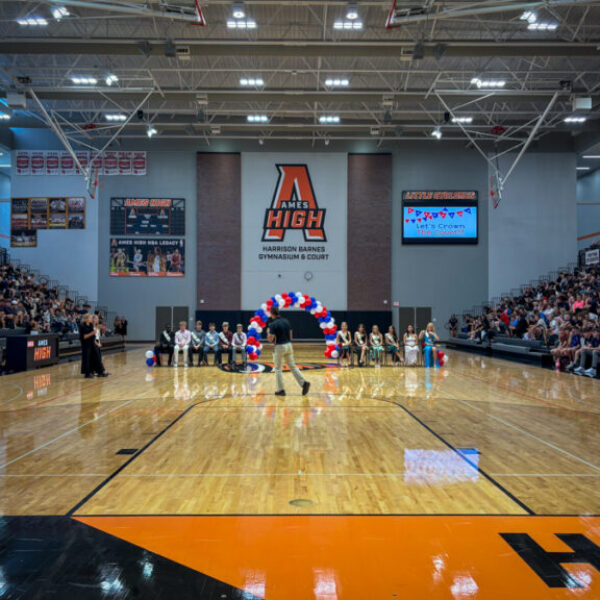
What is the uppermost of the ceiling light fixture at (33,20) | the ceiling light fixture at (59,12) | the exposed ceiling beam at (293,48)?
the ceiling light fixture at (59,12)

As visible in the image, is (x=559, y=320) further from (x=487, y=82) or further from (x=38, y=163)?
(x=38, y=163)

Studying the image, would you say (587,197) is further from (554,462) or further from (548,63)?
(554,462)

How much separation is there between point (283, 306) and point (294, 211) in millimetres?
12468

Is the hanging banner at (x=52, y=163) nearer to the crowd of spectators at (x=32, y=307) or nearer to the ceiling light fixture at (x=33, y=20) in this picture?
the crowd of spectators at (x=32, y=307)

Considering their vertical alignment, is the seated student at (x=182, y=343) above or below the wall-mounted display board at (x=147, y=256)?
below

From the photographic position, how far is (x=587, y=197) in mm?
34594

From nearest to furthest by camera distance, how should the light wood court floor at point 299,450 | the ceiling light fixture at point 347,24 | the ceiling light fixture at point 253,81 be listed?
the light wood court floor at point 299,450
the ceiling light fixture at point 347,24
the ceiling light fixture at point 253,81

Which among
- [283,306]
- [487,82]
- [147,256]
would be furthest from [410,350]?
Answer: [147,256]

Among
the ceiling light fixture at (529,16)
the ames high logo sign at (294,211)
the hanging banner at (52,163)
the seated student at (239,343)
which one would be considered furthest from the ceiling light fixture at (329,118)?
the hanging banner at (52,163)

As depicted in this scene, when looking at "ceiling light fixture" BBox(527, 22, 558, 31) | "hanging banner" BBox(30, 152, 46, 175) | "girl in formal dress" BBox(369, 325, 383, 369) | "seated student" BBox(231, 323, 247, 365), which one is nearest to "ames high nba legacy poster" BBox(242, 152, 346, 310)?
"hanging banner" BBox(30, 152, 46, 175)

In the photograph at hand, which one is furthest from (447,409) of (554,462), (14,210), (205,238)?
(14,210)

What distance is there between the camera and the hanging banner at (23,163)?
96.4ft

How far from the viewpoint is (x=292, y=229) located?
2975cm

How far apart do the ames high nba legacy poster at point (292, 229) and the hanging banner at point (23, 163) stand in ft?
36.9
